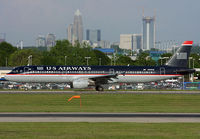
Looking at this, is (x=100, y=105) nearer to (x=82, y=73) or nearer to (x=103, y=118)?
(x=103, y=118)

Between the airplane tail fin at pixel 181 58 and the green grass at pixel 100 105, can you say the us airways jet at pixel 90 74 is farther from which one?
the green grass at pixel 100 105

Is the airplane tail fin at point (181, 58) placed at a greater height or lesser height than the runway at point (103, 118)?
greater

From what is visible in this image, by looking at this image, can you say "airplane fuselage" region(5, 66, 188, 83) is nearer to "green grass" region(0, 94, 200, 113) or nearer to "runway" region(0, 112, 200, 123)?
"green grass" region(0, 94, 200, 113)

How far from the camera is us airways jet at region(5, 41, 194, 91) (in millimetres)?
67000
